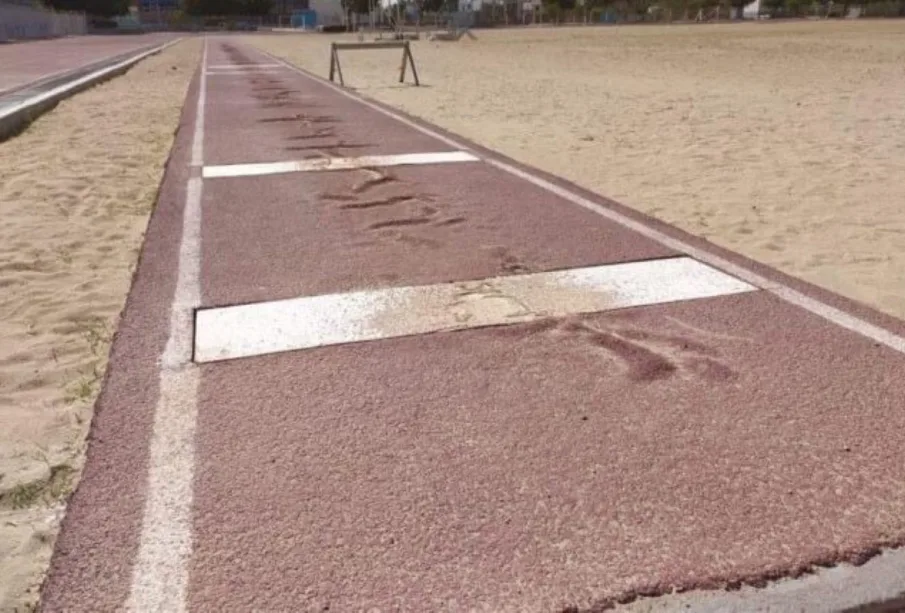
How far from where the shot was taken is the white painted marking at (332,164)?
8.77m

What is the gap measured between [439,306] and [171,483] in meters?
2.02

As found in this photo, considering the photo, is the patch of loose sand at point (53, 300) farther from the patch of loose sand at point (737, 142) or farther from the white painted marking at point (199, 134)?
the patch of loose sand at point (737, 142)

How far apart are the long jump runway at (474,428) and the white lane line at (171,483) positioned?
0.04 feet

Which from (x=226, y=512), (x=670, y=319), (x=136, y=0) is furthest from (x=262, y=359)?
(x=136, y=0)

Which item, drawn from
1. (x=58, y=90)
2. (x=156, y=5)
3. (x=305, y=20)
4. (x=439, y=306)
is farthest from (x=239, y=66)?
(x=156, y=5)

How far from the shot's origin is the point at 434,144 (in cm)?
1052

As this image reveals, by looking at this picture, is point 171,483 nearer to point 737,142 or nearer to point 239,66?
point 737,142

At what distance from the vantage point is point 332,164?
9164 mm

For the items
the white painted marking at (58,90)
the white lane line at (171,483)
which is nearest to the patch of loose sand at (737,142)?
the white lane line at (171,483)

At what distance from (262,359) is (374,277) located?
1.35 meters

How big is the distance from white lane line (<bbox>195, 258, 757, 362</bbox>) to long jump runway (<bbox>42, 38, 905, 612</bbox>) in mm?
21

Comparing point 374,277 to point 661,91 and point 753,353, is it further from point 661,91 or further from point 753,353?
point 661,91

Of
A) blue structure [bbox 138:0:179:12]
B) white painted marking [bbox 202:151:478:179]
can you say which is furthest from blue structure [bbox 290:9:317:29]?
white painted marking [bbox 202:151:478:179]

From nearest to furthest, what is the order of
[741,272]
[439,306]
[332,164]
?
[439,306]
[741,272]
[332,164]
